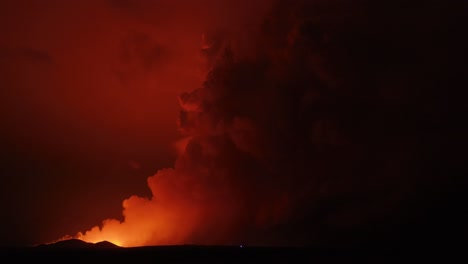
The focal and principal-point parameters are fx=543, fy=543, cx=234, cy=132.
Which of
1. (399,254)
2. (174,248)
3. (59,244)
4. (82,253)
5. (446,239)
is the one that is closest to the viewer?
(399,254)

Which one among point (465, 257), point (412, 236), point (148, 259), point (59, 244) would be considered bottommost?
point (465, 257)

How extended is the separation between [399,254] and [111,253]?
31.2 meters

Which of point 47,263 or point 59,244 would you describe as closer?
point 47,263

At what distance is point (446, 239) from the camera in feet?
267

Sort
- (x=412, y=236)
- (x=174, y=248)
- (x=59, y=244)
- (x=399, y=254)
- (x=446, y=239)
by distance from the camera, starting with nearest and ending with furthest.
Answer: (x=399, y=254), (x=174, y=248), (x=446, y=239), (x=412, y=236), (x=59, y=244)

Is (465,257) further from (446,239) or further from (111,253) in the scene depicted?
(111,253)

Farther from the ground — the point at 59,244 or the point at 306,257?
the point at 59,244

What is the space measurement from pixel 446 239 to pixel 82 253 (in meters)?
53.0

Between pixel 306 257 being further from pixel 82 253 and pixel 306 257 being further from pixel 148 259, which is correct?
pixel 82 253

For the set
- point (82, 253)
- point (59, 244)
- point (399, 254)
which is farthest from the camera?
point (59, 244)

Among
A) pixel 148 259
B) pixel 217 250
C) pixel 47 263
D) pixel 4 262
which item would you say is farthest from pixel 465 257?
pixel 4 262

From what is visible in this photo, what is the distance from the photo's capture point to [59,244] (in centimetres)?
11706

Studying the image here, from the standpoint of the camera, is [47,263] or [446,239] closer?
[47,263]

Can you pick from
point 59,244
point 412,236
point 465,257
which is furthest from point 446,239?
point 59,244
